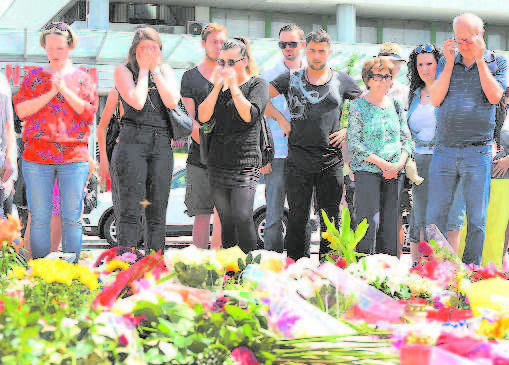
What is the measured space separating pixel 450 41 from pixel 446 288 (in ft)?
8.32

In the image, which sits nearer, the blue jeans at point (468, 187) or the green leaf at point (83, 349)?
the green leaf at point (83, 349)

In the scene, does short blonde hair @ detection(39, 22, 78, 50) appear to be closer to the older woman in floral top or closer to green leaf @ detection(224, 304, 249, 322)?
the older woman in floral top

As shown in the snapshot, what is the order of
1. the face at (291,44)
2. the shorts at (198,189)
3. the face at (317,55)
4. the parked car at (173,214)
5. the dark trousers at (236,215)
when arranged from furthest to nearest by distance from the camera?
the parked car at (173,214) < the face at (291,44) < the shorts at (198,189) < the face at (317,55) < the dark trousers at (236,215)

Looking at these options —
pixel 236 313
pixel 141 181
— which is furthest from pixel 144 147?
pixel 236 313

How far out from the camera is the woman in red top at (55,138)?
4516mm

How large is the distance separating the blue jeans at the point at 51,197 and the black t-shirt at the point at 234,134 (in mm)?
888

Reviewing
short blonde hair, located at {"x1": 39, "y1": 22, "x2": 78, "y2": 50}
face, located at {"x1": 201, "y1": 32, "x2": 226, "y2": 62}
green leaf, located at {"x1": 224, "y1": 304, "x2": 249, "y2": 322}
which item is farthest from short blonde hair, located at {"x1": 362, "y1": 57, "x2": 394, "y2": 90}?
green leaf, located at {"x1": 224, "y1": 304, "x2": 249, "y2": 322}

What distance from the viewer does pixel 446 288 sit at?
2.68 m

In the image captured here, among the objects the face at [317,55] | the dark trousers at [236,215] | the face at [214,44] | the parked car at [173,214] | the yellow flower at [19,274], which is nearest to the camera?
the yellow flower at [19,274]

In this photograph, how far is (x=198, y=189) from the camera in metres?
5.35

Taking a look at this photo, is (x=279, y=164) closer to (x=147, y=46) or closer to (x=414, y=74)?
(x=414, y=74)

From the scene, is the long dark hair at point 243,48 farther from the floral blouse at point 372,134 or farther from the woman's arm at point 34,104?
the woman's arm at point 34,104

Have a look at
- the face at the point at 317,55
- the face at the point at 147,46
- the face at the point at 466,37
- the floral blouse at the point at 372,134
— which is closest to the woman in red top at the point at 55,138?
the face at the point at 147,46

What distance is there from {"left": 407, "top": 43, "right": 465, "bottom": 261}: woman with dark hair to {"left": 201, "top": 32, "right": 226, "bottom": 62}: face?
1512mm
